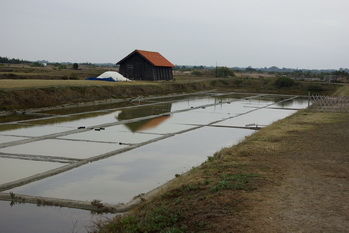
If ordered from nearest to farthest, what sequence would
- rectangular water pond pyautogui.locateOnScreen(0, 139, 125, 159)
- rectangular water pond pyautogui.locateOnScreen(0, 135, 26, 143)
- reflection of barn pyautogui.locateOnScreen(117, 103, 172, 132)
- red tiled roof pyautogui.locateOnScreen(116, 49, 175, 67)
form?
1. rectangular water pond pyautogui.locateOnScreen(0, 139, 125, 159)
2. rectangular water pond pyautogui.locateOnScreen(0, 135, 26, 143)
3. reflection of barn pyautogui.locateOnScreen(117, 103, 172, 132)
4. red tiled roof pyautogui.locateOnScreen(116, 49, 175, 67)

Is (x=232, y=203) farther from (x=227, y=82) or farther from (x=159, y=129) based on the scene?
(x=227, y=82)

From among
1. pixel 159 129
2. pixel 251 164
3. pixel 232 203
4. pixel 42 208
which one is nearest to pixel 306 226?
pixel 232 203

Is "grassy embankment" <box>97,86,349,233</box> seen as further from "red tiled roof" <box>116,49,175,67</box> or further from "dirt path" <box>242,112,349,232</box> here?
"red tiled roof" <box>116,49,175,67</box>

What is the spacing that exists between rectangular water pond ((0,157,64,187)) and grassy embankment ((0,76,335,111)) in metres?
10.2

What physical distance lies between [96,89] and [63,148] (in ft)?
51.3

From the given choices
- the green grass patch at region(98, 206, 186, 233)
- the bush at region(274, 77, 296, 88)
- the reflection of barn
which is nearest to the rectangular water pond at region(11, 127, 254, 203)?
the green grass patch at region(98, 206, 186, 233)

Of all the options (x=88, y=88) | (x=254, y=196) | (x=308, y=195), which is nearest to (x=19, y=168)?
(x=254, y=196)

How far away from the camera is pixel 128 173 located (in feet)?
29.2

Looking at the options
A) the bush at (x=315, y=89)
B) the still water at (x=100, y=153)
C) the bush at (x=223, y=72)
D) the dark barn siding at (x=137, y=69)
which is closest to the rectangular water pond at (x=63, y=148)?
the still water at (x=100, y=153)

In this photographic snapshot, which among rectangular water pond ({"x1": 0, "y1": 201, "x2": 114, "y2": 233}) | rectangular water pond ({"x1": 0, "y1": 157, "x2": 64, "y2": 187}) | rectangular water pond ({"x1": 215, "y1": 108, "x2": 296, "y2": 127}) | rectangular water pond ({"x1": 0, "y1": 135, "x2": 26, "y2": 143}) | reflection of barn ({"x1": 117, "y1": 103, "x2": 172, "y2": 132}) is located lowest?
rectangular water pond ({"x1": 0, "y1": 201, "x2": 114, "y2": 233})

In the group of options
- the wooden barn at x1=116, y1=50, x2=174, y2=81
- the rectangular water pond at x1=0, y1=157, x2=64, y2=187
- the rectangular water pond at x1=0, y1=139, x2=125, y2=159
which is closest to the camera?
the rectangular water pond at x1=0, y1=157, x2=64, y2=187

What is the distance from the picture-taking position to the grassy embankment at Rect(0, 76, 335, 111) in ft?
67.4

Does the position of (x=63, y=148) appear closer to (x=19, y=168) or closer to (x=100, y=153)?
(x=100, y=153)

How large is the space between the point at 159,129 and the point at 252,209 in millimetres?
9752
